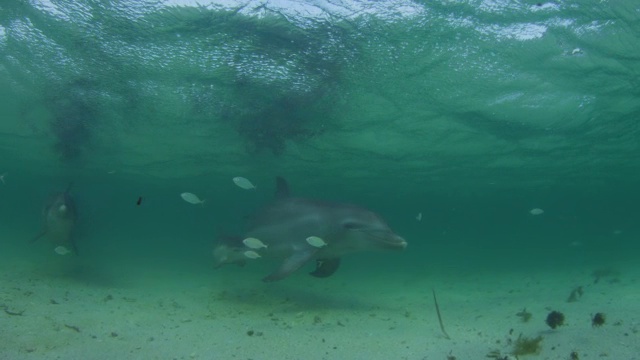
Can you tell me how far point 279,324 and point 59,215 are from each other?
8614 millimetres

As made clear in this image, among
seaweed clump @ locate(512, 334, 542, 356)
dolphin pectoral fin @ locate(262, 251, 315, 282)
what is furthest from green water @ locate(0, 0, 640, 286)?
seaweed clump @ locate(512, 334, 542, 356)

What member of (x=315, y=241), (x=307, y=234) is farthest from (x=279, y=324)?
(x=307, y=234)

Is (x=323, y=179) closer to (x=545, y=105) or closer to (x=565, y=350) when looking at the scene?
(x=545, y=105)

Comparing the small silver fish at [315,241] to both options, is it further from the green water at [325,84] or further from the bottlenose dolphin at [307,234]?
the green water at [325,84]

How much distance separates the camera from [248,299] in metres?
12.1

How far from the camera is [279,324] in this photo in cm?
855

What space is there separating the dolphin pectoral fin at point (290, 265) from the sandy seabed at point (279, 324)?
0.99m

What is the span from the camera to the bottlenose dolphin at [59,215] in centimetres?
1259

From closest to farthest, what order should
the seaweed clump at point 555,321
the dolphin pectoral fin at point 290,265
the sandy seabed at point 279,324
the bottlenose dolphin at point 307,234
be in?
the sandy seabed at point 279,324
the seaweed clump at point 555,321
the dolphin pectoral fin at point 290,265
the bottlenose dolphin at point 307,234

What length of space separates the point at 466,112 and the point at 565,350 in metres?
12.2

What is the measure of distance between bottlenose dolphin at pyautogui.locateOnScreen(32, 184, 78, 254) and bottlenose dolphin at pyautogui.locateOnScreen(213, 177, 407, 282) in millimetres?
5005

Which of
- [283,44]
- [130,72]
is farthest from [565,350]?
[130,72]

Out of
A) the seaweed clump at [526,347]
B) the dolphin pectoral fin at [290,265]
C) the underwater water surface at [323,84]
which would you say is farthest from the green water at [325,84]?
the seaweed clump at [526,347]

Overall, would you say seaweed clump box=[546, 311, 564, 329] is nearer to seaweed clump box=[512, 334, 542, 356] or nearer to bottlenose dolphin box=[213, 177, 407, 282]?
seaweed clump box=[512, 334, 542, 356]
